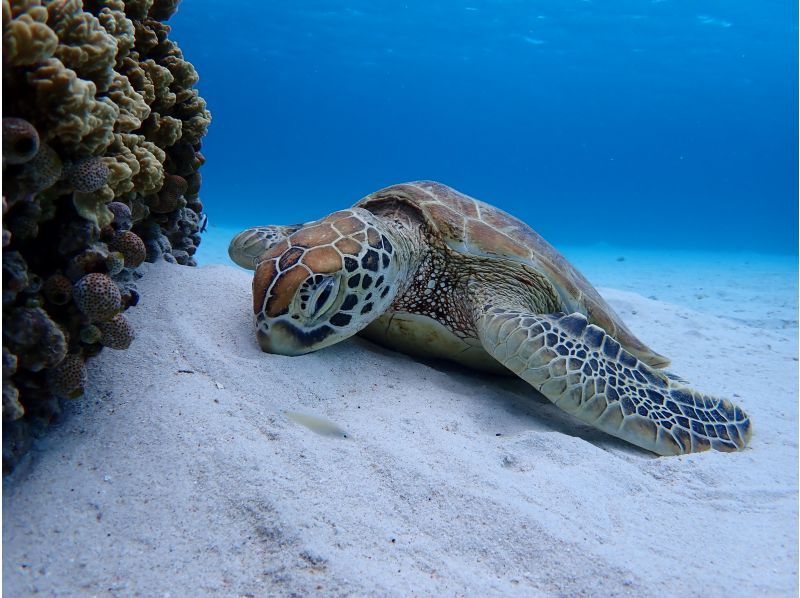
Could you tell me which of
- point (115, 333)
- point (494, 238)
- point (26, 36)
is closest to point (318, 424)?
point (115, 333)

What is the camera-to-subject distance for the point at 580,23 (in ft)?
121

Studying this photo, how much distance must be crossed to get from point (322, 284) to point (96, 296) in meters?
0.99

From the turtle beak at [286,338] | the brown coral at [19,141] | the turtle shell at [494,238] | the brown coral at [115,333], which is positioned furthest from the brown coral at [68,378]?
the turtle shell at [494,238]

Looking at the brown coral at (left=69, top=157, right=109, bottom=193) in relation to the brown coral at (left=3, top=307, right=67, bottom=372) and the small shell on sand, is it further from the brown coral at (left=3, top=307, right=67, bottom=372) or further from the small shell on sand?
the small shell on sand

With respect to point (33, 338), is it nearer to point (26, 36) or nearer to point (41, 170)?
point (41, 170)

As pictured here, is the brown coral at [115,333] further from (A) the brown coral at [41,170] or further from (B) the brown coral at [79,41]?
(B) the brown coral at [79,41]

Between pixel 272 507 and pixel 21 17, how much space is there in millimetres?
1445

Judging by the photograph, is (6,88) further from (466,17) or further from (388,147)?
(388,147)

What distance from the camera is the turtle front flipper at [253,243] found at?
3.47 metres

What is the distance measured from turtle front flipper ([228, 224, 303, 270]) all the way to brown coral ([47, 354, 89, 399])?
1912 millimetres

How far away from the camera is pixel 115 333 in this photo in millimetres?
1703

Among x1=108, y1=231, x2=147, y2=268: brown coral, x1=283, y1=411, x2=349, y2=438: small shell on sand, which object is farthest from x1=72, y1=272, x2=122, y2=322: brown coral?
x1=283, y1=411, x2=349, y2=438: small shell on sand

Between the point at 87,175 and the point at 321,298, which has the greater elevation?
the point at 87,175

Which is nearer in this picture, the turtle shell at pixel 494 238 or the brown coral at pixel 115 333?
the brown coral at pixel 115 333
